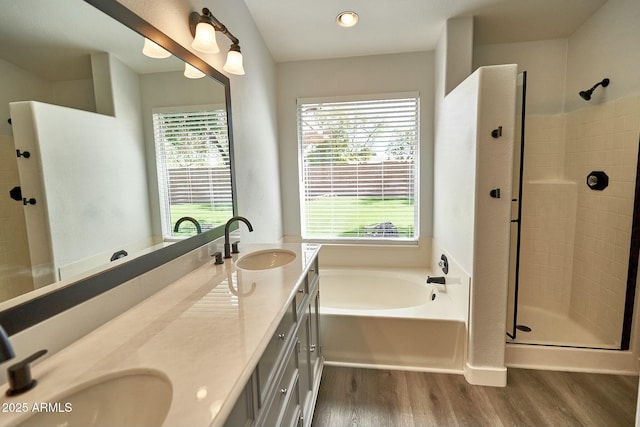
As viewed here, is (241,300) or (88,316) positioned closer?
(88,316)

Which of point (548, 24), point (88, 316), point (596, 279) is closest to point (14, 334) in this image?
point (88, 316)

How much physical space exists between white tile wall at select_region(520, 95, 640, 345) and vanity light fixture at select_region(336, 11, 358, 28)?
1.72 meters

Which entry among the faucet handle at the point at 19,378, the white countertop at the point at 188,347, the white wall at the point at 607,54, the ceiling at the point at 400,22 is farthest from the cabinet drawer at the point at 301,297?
the white wall at the point at 607,54

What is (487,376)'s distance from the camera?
1900 mm

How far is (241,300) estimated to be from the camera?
1.10 meters

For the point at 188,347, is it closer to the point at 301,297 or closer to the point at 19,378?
the point at 19,378

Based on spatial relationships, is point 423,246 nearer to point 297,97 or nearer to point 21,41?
point 297,97

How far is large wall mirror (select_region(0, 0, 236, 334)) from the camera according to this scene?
0.77 m

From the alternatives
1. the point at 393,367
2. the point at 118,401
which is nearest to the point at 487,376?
the point at 393,367

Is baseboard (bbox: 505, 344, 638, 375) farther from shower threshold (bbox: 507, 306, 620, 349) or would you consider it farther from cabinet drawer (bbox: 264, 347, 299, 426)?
cabinet drawer (bbox: 264, 347, 299, 426)

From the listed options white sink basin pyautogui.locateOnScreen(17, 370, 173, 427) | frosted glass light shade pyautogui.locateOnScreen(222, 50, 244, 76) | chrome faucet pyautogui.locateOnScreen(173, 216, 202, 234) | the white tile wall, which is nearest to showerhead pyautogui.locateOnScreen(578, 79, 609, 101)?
the white tile wall

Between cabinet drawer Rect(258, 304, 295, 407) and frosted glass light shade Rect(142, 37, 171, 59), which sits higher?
frosted glass light shade Rect(142, 37, 171, 59)

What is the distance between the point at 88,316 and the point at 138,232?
39cm

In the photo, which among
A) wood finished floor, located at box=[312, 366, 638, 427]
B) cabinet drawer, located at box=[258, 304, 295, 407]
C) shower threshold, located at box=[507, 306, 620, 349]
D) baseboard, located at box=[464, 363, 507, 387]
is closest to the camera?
cabinet drawer, located at box=[258, 304, 295, 407]
